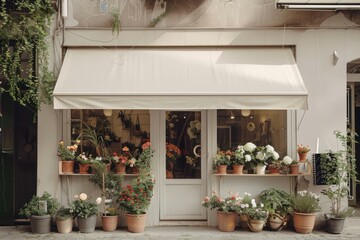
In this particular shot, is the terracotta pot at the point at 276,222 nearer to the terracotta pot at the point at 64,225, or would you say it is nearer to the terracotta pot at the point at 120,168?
the terracotta pot at the point at 120,168

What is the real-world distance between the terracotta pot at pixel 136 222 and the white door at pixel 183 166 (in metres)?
0.68

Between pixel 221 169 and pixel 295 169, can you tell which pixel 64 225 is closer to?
pixel 221 169

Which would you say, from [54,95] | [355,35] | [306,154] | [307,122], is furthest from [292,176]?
[54,95]

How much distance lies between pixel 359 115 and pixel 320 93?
10.2 ft

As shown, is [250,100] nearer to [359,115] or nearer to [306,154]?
[306,154]

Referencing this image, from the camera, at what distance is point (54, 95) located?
7.63m

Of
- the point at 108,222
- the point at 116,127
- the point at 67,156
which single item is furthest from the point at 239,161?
the point at 67,156

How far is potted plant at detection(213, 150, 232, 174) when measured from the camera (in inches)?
336

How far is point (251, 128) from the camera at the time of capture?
894cm

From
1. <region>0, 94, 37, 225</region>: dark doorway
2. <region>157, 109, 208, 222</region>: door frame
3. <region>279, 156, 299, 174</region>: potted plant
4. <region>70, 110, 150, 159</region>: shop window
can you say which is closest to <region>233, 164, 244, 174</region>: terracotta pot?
<region>157, 109, 208, 222</region>: door frame

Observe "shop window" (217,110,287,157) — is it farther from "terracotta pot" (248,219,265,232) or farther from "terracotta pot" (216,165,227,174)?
"terracotta pot" (248,219,265,232)

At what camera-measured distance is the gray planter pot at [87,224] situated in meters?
8.13

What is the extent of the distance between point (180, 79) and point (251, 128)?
6.12ft

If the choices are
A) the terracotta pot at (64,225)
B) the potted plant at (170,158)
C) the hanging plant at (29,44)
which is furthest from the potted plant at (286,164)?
the hanging plant at (29,44)
